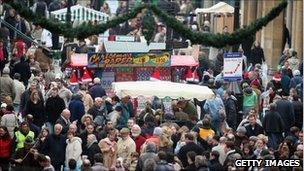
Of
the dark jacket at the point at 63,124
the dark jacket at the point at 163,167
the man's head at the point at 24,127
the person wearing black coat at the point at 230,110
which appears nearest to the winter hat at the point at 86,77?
the person wearing black coat at the point at 230,110

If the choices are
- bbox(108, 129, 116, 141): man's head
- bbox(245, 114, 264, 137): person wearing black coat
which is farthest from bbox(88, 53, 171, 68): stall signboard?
bbox(108, 129, 116, 141): man's head

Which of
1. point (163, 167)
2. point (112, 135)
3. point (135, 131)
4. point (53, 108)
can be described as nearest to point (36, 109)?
point (53, 108)

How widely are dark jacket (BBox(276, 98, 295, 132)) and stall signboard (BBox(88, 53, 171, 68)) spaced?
553 centimetres

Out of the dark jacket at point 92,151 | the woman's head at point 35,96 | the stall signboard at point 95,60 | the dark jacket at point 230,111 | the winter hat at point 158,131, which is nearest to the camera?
the dark jacket at point 92,151

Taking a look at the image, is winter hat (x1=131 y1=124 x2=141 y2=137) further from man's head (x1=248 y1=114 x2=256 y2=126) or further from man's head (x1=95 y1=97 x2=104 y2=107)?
Answer: man's head (x1=95 y1=97 x2=104 y2=107)

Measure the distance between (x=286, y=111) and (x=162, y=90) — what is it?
2.61 m

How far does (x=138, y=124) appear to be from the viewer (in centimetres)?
3841

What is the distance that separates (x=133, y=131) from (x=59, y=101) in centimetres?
404

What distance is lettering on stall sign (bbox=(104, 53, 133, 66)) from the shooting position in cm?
4522

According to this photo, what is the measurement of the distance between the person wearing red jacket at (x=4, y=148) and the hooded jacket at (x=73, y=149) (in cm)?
121

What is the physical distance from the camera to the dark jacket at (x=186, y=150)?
1377 inches

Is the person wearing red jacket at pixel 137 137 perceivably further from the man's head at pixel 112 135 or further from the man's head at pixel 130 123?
the man's head at pixel 130 123

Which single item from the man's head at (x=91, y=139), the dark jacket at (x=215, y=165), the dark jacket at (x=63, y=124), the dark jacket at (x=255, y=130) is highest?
the dark jacket at (x=63, y=124)

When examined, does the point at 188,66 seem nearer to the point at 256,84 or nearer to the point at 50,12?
the point at 256,84
